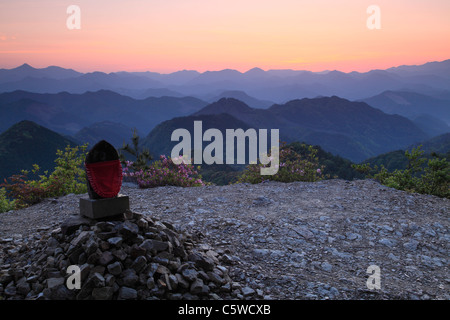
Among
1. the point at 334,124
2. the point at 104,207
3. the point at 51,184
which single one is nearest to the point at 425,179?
the point at 104,207

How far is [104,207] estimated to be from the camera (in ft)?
15.7

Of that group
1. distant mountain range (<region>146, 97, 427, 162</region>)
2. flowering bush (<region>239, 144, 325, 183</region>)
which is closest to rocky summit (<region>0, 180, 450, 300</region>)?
flowering bush (<region>239, 144, 325, 183</region>)

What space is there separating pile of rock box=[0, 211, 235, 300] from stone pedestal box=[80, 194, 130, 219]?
0.43 feet

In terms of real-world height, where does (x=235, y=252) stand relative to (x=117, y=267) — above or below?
below

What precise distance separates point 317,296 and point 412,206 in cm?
580

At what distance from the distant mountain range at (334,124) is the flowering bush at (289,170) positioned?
12185cm

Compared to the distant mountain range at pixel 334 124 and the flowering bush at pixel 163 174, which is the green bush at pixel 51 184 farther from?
the distant mountain range at pixel 334 124

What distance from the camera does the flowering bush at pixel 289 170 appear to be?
12.5 metres

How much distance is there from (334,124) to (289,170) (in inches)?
6717

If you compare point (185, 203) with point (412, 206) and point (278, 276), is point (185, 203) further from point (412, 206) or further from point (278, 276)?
point (412, 206)

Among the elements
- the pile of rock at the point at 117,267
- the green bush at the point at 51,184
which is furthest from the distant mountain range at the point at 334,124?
the pile of rock at the point at 117,267

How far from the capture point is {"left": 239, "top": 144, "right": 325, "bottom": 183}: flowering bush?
41.2 feet

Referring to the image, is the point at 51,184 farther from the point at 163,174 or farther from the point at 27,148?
the point at 27,148
